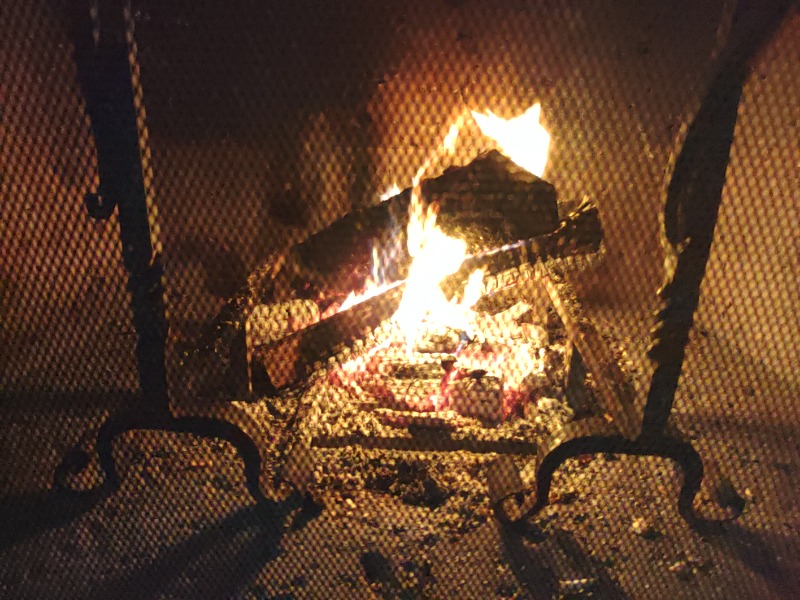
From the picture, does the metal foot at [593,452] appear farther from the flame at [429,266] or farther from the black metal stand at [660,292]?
the flame at [429,266]

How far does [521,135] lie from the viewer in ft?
6.16

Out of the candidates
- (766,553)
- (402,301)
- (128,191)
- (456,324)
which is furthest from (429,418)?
(128,191)

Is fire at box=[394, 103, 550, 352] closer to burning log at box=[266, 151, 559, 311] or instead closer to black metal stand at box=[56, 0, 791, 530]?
burning log at box=[266, 151, 559, 311]

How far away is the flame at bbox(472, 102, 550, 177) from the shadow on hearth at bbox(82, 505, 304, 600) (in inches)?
51.7

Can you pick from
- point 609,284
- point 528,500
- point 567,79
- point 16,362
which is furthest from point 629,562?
point 16,362

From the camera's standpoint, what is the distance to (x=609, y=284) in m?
2.11

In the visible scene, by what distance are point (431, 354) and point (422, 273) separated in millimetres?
257

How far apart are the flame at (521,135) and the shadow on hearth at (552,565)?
1136 mm

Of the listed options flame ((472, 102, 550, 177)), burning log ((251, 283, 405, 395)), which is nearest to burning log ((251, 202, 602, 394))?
burning log ((251, 283, 405, 395))

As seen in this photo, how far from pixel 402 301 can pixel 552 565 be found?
2.29 ft

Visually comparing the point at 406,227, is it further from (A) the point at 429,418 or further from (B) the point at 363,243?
(A) the point at 429,418

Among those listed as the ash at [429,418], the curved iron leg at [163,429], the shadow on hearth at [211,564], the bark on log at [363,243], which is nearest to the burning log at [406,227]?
the bark on log at [363,243]

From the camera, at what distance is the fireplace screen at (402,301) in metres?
1.13

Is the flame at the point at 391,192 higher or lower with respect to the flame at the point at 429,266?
higher
